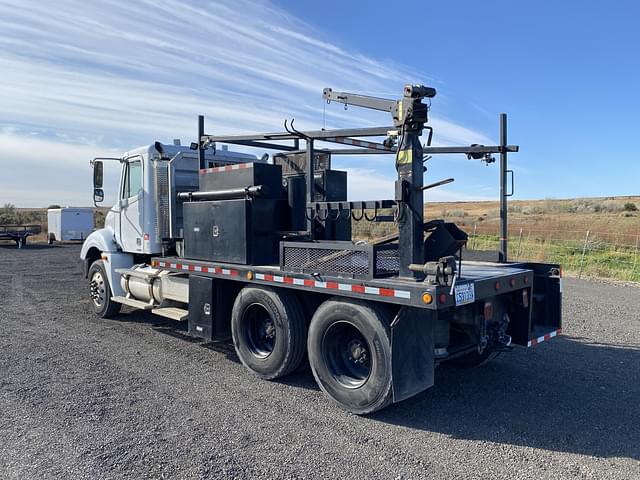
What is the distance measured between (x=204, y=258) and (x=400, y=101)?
11.1 ft

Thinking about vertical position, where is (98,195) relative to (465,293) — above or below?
above

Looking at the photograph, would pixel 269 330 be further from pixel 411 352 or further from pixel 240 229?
pixel 411 352

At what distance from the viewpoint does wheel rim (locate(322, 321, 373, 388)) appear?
16.9 ft

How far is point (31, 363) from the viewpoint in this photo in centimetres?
670

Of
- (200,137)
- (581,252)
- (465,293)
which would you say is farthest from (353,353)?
(581,252)

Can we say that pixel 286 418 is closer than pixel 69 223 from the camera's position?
Yes

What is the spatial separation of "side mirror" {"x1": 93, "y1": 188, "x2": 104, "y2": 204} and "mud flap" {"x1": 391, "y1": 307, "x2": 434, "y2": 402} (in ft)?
21.2

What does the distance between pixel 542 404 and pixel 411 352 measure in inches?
65.1

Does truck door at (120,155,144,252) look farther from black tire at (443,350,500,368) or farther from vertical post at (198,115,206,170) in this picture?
black tire at (443,350,500,368)

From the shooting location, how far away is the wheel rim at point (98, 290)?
9.54 metres

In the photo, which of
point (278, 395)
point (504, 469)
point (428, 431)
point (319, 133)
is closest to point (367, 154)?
point (319, 133)

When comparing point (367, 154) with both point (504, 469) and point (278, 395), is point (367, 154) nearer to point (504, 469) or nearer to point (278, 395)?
point (278, 395)

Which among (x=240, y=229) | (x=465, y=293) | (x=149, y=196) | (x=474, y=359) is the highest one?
(x=149, y=196)

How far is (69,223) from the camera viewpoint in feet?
106
